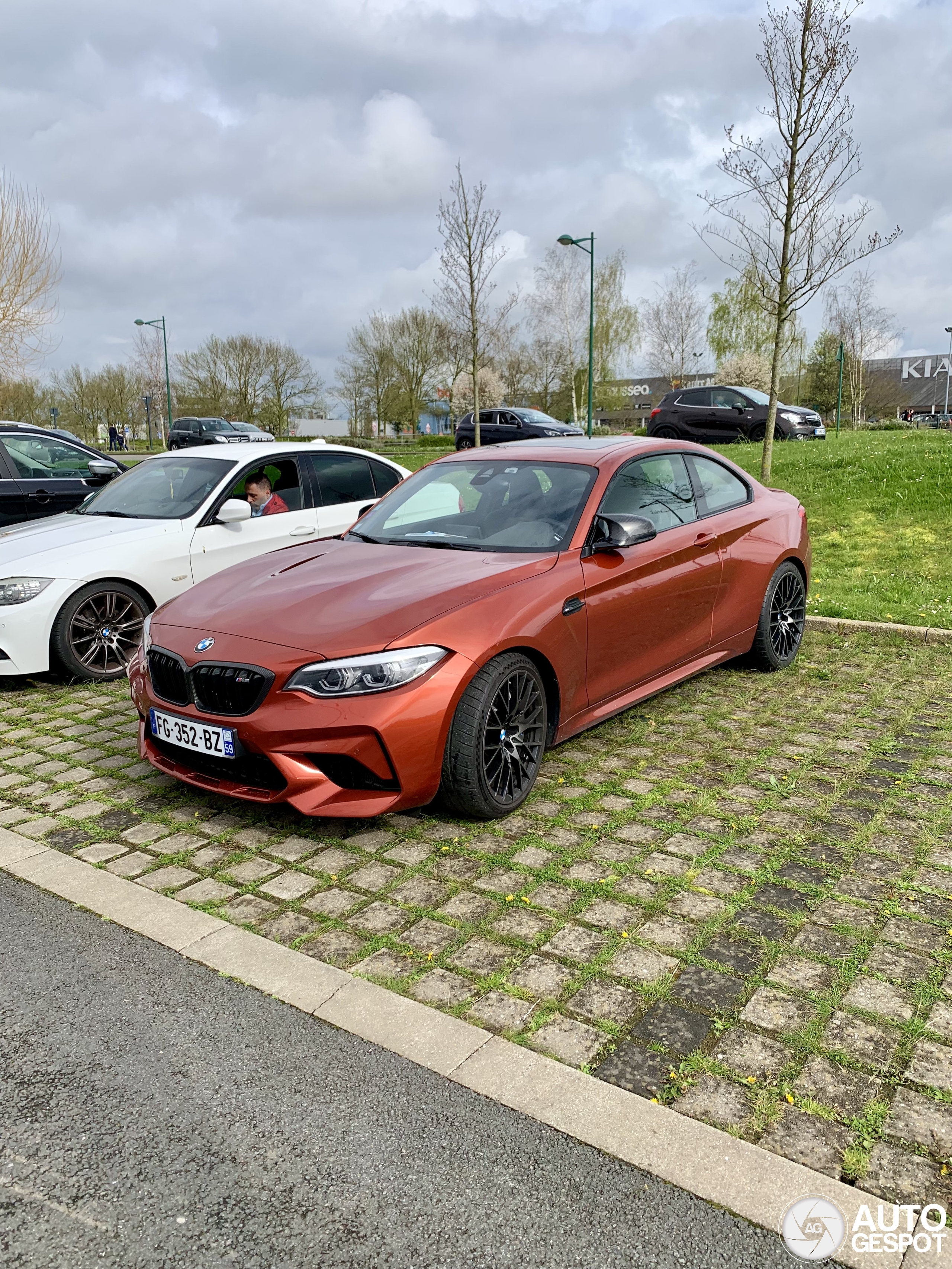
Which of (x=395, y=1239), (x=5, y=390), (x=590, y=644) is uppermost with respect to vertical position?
(x=5, y=390)

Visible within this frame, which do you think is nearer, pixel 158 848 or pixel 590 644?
pixel 158 848

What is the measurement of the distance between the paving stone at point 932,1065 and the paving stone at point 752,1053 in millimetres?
323

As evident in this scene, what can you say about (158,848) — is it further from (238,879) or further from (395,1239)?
(395,1239)

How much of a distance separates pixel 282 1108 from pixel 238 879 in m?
1.34

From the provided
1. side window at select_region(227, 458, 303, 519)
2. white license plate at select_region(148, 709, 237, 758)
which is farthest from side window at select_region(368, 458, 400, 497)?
white license plate at select_region(148, 709, 237, 758)

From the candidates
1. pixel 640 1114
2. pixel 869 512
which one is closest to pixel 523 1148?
pixel 640 1114

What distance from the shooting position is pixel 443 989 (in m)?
3.02

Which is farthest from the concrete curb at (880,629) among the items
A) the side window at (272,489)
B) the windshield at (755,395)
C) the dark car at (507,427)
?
the dark car at (507,427)

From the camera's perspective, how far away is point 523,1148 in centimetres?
237

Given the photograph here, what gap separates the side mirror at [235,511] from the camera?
683cm

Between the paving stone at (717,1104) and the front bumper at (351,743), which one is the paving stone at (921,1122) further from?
the front bumper at (351,743)

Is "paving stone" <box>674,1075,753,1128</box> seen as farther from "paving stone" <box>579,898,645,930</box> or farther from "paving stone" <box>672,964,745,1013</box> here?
"paving stone" <box>579,898,645,930</box>

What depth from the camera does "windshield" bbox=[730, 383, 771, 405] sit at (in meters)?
21.9

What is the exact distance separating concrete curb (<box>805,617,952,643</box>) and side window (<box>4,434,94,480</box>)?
677 cm
